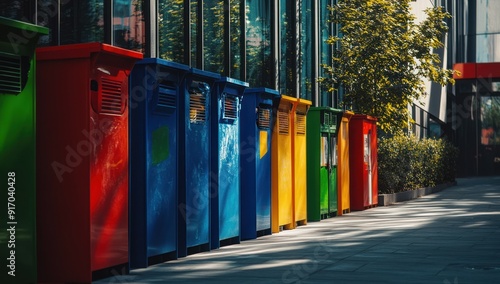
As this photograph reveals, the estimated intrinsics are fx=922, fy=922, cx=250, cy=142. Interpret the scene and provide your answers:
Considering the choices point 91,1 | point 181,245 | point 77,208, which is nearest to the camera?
point 77,208

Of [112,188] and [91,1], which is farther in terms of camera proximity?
[91,1]

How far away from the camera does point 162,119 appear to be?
10.2 m

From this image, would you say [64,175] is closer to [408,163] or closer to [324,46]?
[408,163]

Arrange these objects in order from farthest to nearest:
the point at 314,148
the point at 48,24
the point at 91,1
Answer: the point at 314,148 → the point at 91,1 → the point at 48,24

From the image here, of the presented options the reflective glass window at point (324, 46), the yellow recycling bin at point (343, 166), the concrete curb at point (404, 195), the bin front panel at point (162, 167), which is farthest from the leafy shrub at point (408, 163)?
the bin front panel at point (162, 167)

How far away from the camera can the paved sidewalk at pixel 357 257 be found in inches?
357

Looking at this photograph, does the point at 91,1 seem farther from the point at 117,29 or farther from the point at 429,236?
the point at 429,236

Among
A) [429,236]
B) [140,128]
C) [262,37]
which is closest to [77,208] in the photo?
[140,128]

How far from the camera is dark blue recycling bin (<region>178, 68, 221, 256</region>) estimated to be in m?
10.8

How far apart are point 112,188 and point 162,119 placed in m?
1.50

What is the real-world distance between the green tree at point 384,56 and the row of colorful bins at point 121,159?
11.2 meters

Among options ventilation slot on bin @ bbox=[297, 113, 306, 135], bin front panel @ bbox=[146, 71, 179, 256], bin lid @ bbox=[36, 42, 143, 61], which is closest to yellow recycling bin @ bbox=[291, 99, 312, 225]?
ventilation slot on bin @ bbox=[297, 113, 306, 135]

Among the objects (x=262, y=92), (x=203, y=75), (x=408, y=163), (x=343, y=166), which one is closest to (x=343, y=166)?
(x=343, y=166)

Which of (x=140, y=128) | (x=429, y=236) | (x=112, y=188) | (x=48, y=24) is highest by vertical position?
(x=48, y=24)
